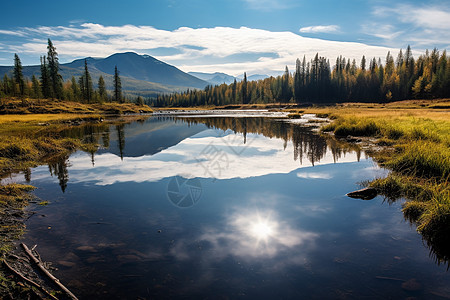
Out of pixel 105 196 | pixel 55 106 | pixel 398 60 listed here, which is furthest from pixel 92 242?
pixel 398 60

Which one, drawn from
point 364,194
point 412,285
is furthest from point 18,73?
point 412,285

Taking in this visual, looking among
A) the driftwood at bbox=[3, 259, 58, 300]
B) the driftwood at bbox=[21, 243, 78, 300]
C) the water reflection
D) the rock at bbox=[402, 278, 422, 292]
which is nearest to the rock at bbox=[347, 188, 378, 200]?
the water reflection

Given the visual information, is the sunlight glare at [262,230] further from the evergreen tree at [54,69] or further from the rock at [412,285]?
the evergreen tree at [54,69]

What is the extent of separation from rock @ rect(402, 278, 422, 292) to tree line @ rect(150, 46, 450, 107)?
404ft

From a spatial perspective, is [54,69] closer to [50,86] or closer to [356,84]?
[50,86]

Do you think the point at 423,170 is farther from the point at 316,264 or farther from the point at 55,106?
the point at 55,106

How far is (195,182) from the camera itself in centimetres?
1354

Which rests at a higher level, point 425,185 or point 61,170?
point 425,185

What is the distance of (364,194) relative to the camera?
11.1 meters

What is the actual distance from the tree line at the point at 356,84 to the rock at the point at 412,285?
123 metres

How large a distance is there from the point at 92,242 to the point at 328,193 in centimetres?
952

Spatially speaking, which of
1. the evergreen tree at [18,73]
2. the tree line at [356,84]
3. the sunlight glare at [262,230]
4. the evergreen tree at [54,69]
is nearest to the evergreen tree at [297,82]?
the tree line at [356,84]

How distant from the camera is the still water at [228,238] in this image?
18.6 ft

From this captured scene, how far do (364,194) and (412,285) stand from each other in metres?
5.87
